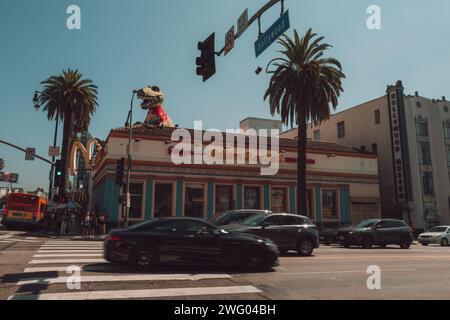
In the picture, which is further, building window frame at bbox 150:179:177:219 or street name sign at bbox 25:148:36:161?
building window frame at bbox 150:179:177:219

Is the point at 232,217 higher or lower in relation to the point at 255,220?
higher

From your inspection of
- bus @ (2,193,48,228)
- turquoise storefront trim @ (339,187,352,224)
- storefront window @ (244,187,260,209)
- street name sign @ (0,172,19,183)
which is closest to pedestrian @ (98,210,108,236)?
bus @ (2,193,48,228)

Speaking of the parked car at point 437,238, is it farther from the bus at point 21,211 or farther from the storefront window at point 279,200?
the bus at point 21,211

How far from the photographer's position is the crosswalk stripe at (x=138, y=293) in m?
6.72

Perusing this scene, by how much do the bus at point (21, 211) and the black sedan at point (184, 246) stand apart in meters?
25.3

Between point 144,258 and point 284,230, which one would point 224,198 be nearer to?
point 284,230

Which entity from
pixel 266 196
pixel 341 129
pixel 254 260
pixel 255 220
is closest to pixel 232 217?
pixel 255 220

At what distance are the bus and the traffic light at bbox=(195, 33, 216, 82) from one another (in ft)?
86.4

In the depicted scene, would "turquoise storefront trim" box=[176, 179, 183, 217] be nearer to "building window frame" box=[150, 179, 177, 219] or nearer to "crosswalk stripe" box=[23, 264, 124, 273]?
"building window frame" box=[150, 179, 177, 219]

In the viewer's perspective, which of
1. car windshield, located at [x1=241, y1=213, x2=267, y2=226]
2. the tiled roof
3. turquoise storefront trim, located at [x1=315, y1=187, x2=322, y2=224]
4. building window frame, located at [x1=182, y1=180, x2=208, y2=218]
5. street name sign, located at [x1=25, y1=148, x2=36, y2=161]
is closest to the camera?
car windshield, located at [x1=241, y1=213, x2=267, y2=226]

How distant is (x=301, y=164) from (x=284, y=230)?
13.0 meters

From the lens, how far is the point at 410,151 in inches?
1486

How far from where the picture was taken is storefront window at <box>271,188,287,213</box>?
3177 cm
